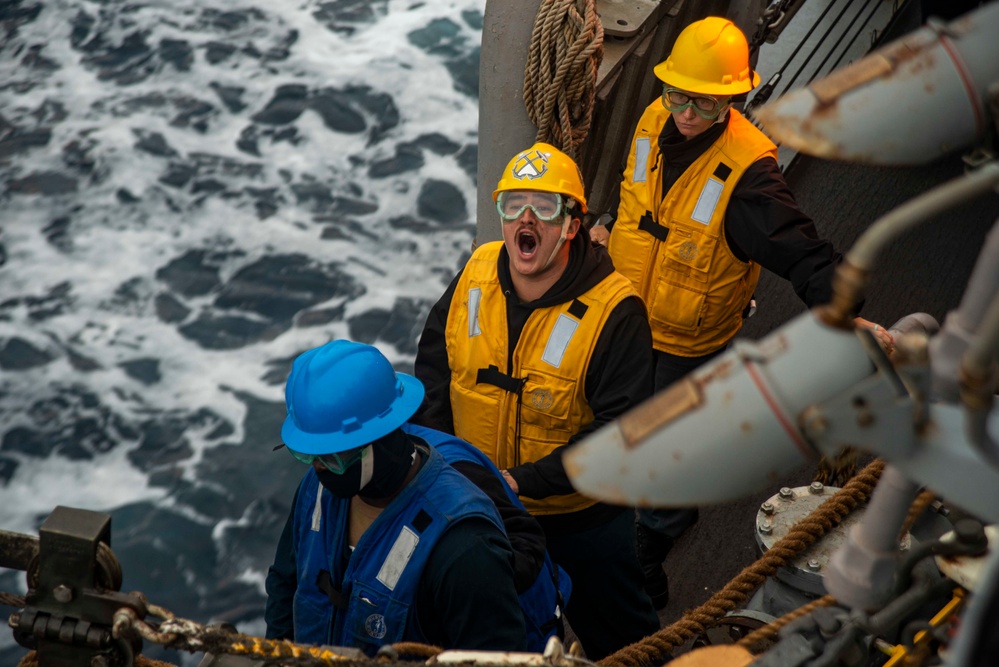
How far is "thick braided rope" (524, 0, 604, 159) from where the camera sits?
396 centimetres

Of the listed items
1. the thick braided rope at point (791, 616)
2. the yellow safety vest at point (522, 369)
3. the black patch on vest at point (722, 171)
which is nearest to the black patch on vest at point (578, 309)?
the yellow safety vest at point (522, 369)

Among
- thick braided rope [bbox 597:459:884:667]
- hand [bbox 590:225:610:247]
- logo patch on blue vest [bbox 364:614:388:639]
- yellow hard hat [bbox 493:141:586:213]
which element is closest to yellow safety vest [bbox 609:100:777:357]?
hand [bbox 590:225:610:247]

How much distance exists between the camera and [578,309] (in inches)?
131

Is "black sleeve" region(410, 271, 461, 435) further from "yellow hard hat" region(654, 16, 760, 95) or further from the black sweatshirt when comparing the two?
"yellow hard hat" region(654, 16, 760, 95)

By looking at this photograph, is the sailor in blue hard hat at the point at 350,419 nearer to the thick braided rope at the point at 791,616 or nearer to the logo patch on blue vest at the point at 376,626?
the logo patch on blue vest at the point at 376,626

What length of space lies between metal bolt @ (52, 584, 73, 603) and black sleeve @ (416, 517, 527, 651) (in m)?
0.82

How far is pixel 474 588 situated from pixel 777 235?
5.96 ft

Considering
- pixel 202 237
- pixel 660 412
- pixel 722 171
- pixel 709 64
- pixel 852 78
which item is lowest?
pixel 202 237

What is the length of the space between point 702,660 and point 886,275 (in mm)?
3956

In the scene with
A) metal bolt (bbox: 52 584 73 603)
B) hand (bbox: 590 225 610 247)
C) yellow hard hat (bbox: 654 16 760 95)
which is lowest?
hand (bbox: 590 225 610 247)

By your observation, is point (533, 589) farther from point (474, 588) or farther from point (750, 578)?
point (750, 578)

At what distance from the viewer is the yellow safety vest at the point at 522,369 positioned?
3.34m

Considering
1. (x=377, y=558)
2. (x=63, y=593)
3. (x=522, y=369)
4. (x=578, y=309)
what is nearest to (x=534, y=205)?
(x=578, y=309)

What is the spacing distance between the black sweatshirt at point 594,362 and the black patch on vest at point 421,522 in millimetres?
739
